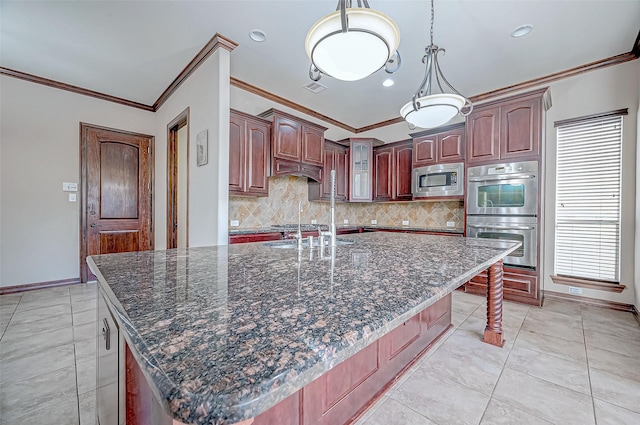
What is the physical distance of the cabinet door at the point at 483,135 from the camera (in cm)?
329

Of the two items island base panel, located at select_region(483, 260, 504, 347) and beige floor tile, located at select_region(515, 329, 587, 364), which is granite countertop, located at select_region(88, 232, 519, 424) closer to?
island base panel, located at select_region(483, 260, 504, 347)

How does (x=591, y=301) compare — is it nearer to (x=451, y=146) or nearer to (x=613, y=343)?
(x=613, y=343)

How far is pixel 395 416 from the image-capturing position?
4.58ft

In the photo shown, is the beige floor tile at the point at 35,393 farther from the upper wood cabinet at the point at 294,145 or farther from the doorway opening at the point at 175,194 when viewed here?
the upper wood cabinet at the point at 294,145

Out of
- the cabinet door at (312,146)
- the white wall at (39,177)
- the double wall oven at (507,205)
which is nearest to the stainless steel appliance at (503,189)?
the double wall oven at (507,205)

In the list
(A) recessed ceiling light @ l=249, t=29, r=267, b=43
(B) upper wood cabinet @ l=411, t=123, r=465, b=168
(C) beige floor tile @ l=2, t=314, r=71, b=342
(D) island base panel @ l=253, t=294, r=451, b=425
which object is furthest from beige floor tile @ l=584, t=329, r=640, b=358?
(C) beige floor tile @ l=2, t=314, r=71, b=342

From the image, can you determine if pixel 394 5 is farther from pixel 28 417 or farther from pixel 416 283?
pixel 28 417

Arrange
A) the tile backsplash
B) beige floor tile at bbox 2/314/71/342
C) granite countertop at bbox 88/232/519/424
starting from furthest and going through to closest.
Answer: the tile backsplash < beige floor tile at bbox 2/314/71/342 < granite countertop at bbox 88/232/519/424

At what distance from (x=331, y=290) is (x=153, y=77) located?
397cm

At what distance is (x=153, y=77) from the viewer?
3.44m

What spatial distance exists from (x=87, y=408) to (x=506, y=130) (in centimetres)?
441

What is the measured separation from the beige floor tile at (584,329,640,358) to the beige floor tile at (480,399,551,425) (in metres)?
1.25

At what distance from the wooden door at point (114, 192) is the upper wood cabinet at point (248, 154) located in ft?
7.09

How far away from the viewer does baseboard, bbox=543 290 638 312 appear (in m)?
2.83
